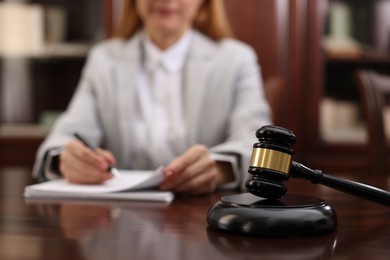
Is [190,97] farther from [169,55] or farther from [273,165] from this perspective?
[273,165]

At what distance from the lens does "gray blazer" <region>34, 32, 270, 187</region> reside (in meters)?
1.67

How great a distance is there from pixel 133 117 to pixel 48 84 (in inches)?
46.5

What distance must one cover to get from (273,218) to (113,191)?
42 centimetres

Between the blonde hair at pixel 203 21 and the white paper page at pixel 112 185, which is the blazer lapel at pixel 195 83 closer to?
the blonde hair at pixel 203 21

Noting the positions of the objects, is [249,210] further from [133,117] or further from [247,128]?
[133,117]

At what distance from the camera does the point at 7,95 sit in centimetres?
279

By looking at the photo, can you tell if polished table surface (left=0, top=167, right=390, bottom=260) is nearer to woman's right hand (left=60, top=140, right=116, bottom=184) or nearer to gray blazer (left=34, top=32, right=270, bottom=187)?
woman's right hand (left=60, top=140, right=116, bottom=184)

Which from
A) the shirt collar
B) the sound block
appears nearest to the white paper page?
the sound block

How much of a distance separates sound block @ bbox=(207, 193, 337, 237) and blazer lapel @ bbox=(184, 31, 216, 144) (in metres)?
0.97

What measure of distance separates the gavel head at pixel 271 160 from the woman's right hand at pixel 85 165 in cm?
48

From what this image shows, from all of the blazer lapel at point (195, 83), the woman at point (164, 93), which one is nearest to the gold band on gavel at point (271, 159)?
the woman at point (164, 93)

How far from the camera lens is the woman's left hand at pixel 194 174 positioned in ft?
3.50

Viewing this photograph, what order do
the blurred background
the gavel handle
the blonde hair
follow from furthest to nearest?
the blurred background < the blonde hair < the gavel handle

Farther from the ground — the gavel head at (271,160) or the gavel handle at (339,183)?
the gavel head at (271,160)
